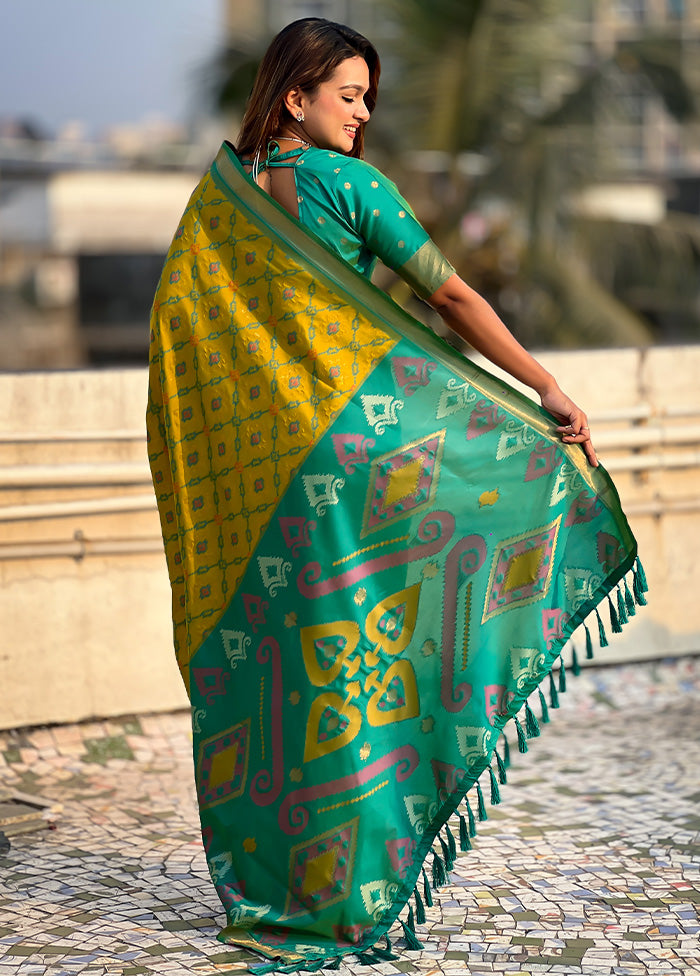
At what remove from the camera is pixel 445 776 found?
113 inches

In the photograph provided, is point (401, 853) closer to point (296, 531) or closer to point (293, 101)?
point (296, 531)

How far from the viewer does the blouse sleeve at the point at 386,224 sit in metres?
2.83

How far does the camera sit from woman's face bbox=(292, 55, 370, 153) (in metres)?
2.92

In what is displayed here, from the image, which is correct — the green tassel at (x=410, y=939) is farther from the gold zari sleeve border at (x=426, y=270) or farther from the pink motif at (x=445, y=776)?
the gold zari sleeve border at (x=426, y=270)

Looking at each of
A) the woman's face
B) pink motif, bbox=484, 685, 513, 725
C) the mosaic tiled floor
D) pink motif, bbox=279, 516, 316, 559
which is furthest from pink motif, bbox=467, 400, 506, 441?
the mosaic tiled floor

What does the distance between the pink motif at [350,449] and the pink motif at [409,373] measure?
0.15 metres

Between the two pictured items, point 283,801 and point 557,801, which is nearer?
point 283,801

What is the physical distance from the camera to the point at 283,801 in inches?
114

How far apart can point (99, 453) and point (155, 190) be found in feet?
68.2

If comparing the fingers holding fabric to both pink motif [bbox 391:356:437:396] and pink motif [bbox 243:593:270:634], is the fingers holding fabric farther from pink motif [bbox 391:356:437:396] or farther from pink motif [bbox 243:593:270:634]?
pink motif [bbox 243:593:270:634]

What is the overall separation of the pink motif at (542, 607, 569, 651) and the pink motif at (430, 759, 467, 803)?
333 mm

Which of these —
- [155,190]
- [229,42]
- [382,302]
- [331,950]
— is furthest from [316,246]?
[155,190]

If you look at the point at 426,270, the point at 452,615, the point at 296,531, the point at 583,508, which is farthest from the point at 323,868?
the point at 426,270

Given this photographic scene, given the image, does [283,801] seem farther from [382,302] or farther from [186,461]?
[382,302]
